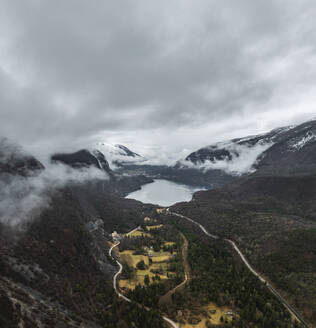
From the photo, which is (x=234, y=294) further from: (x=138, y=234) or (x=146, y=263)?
(x=138, y=234)

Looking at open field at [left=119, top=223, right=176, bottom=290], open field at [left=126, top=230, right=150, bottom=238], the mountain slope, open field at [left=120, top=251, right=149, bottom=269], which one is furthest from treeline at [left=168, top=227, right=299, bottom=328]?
open field at [left=126, top=230, right=150, bottom=238]

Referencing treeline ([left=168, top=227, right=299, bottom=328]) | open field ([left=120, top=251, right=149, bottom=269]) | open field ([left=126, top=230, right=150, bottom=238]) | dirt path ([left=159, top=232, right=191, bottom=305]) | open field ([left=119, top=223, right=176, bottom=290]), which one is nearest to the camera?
treeline ([left=168, top=227, right=299, bottom=328])

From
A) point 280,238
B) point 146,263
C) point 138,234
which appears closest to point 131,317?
point 146,263

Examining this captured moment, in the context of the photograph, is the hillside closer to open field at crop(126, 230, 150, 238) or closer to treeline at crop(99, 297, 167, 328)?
open field at crop(126, 230, 150, 238)

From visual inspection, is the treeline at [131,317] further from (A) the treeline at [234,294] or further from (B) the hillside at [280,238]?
(B) the hillside at [280,238]

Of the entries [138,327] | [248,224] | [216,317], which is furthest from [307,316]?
[248,224]

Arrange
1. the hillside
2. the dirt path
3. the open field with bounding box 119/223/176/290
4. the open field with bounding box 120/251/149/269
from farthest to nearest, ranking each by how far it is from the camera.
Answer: the open field with bounding box 120/251/149/269, the open field with bounding box 119/223/176/290, the dirt path, the hillside

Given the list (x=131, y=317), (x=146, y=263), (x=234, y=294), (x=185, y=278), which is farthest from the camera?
(x=146, y=263)

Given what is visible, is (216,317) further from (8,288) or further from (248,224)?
(248,224)

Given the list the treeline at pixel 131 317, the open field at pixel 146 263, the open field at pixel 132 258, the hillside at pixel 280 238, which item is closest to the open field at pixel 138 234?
the open field at pixel 146 263

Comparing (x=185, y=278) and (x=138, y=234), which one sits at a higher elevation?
(x=138, y=234)

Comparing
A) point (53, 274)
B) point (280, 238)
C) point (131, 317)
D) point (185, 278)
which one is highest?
point (53, 274)
